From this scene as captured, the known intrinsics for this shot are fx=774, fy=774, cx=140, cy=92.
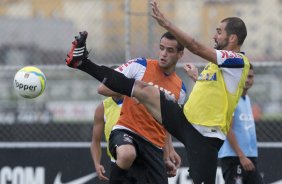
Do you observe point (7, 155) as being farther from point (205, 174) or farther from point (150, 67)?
→ point (205, 174)

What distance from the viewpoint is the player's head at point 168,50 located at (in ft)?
25.6

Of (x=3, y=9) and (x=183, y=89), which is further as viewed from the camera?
(x=3, y=9)

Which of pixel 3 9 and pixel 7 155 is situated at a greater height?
pixel 3 9

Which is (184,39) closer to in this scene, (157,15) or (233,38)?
(157,15)

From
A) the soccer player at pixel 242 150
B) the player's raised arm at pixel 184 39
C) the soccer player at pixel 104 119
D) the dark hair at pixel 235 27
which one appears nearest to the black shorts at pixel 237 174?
the soccer player at pixel 242 150

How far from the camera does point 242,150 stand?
909 cm

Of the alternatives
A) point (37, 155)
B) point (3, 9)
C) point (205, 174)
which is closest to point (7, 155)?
point (37, 155)

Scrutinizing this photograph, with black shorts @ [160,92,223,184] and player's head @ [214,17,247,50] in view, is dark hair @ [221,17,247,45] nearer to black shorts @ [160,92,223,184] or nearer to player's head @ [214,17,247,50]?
player's head @ [214,17,247,50]

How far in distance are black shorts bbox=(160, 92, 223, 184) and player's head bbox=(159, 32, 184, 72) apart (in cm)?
70

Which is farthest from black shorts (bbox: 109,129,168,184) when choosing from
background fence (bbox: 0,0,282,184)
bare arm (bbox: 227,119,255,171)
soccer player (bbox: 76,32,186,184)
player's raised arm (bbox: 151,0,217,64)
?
background fence (bbox: 0,0,282,184)

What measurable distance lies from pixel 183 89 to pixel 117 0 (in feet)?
10.6

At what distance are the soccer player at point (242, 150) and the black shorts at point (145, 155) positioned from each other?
1597 mm

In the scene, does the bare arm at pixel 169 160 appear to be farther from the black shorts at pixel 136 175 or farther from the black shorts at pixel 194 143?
the black shorts at pixel 194 143

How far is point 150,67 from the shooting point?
778cm
